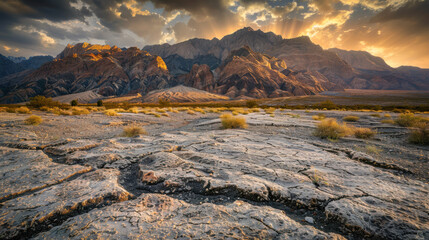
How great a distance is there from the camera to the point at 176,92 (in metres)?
125

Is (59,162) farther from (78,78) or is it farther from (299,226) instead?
(78,78)

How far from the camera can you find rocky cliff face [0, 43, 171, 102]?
485 ft

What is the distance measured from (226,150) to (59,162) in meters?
3.72

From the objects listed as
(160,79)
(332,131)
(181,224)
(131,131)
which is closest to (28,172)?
(181,224)

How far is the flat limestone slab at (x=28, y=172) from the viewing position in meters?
2.35

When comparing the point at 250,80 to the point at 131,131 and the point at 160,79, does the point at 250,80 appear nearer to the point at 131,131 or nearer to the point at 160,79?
the point at 160,79

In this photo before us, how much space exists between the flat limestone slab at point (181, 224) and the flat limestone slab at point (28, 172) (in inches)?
53.8

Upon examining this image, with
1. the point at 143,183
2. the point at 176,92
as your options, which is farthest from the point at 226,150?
the point at 176,92

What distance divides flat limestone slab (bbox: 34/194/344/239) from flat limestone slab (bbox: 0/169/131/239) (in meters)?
0.23

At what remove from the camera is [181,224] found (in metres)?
1.68

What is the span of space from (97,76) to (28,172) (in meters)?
203

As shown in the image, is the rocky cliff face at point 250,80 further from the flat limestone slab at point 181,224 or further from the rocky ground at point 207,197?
the flat limestone slab at point 181,224

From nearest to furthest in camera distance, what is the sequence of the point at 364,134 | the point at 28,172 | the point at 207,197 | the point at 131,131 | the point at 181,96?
the point at 207,197
the point at 28,172
the point at 364,134
the point at 131,131
the point at 181,96

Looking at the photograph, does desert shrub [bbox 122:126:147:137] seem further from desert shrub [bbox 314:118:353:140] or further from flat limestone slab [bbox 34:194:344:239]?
desert shrub [bbox 314:118:353:140]
